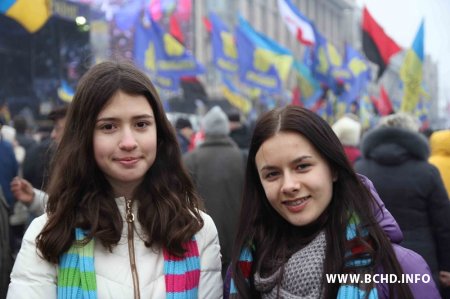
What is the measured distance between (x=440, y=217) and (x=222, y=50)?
12.4 metres

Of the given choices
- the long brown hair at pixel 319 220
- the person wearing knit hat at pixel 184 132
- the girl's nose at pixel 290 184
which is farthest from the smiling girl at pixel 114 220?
the person wearing knit hat at pixel 184 132

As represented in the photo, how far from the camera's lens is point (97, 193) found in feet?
7.14

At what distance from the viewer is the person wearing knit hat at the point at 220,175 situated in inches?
217

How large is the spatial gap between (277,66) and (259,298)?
46.9 feet

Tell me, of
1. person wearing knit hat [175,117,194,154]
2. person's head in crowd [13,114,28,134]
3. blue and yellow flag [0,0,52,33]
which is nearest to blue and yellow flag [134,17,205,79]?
person wearing knit hat [175,117,194,154]

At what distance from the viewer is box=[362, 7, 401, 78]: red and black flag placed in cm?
1104

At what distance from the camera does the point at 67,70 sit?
73.2ft

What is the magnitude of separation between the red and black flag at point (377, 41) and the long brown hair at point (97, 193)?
9398mm

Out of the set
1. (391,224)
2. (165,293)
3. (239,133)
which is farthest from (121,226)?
(239,133)

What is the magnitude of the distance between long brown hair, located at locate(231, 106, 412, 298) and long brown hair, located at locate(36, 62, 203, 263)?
211 millimetres

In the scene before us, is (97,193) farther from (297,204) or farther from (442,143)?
(442,143)

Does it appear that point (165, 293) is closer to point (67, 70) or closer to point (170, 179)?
point (170, 179)

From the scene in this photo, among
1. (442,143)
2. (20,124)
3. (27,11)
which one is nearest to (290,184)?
(442,143)

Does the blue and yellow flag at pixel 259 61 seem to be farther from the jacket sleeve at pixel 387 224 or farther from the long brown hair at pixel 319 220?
the jacket sleeve at pixel 387 224
